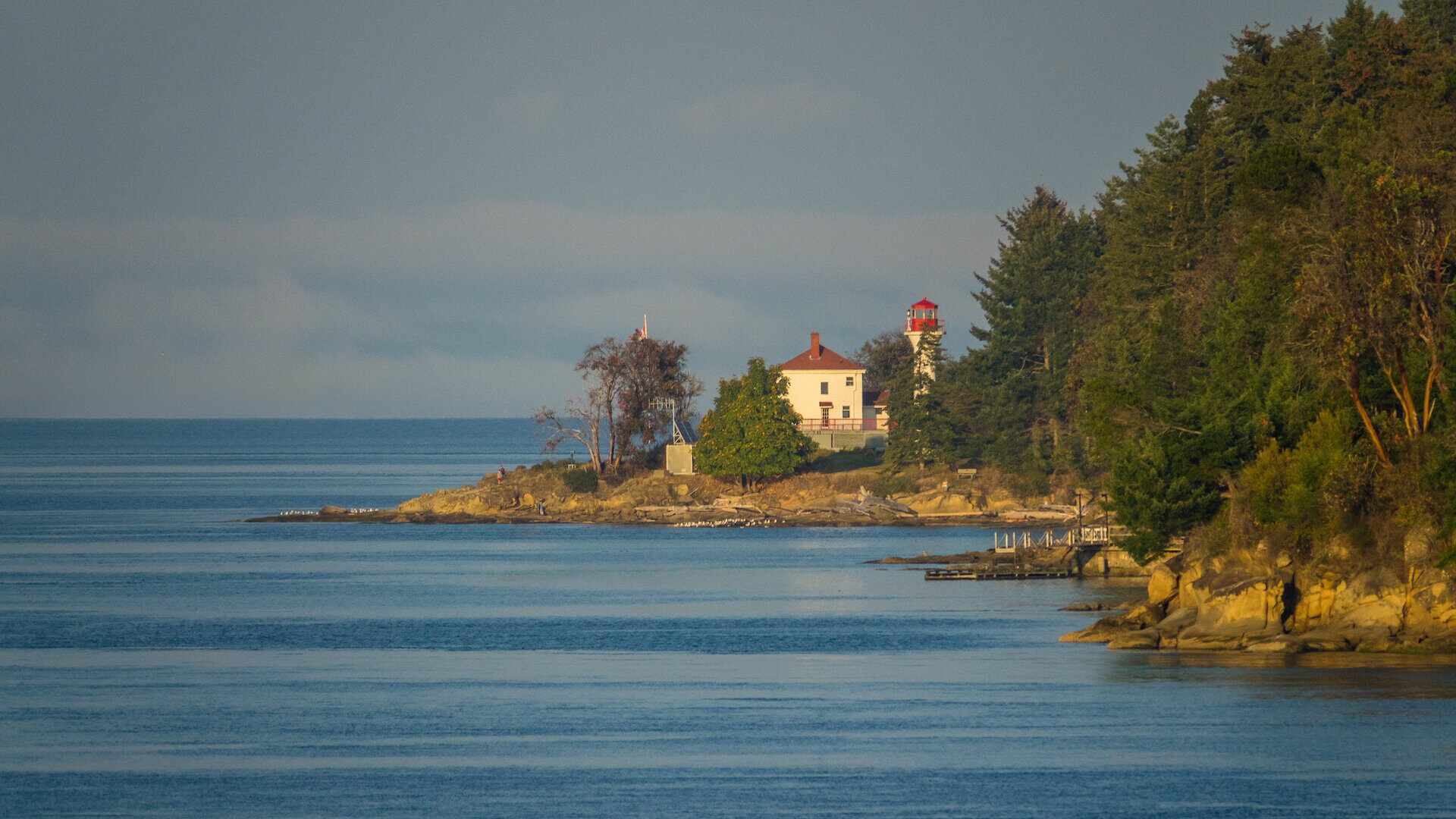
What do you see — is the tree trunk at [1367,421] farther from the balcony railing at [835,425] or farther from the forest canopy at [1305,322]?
the balcony railing at [835,425]

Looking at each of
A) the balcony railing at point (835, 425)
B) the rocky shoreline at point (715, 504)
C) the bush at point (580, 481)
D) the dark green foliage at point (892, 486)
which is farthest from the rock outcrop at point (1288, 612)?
the balcony railing at point (835, 425)

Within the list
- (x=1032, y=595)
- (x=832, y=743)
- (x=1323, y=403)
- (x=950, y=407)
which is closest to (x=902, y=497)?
(x=950, y=407)

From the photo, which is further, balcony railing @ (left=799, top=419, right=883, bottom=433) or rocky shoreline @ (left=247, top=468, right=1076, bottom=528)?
balcony railing @ (left=799, top=419, right=883, bottom=433)

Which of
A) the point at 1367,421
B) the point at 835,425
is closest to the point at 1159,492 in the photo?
the point at 1367,421

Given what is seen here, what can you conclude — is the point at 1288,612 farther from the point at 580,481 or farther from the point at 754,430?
the point at 580,481

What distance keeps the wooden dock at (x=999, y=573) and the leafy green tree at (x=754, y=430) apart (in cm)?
3581

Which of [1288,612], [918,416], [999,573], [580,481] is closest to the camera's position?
[1288,612]

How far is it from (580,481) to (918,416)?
2404cm

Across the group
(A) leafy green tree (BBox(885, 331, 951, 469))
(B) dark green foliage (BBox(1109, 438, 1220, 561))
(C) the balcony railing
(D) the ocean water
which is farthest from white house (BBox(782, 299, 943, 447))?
(B) dark green foliage (BBox(1109, 438, 1220, 561))

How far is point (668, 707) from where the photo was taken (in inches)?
1687

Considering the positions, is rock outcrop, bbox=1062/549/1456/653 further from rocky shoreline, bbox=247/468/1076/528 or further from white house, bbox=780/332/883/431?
white house, bbox=780/332/883/431

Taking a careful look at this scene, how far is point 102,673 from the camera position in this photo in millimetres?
49281

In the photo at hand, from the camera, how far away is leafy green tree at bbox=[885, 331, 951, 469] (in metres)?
107

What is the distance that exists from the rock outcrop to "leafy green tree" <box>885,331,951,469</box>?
54.0 metres
